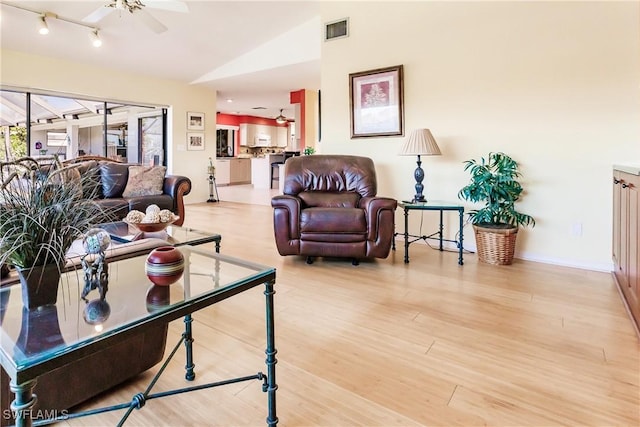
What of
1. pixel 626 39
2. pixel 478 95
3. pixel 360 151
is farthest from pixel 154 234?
pixel 626 39

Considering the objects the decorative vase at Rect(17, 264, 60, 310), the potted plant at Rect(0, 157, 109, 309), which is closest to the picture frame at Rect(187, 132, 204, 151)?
the potted plant at Rect(0, 157, 109, 309)

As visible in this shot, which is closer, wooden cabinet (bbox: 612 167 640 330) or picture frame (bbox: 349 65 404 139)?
wooden cabinet (bbox: 612 167 640 330)

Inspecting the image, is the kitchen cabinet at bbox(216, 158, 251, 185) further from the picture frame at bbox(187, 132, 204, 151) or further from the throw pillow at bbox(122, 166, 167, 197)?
the throw pillow at bbox(122, 166, 167, 197)

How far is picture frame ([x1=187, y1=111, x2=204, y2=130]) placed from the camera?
750 centimetres

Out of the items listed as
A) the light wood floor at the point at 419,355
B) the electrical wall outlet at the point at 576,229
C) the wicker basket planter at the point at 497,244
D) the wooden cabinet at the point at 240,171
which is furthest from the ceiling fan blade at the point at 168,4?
the wooden cabinet at the point at 240,171

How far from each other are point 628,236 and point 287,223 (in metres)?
2.45

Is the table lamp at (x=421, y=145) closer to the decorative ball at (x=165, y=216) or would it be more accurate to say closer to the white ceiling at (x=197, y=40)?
the decorative ball at (x=165, y=216)

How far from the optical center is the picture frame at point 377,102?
13.8ft

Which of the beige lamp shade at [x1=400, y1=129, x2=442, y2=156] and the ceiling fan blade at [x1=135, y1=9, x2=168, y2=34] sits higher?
the ceiling fan blade at [x1=135, y1=9, x2=168, y2=34]

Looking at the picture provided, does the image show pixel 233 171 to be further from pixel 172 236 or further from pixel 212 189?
pixel 172 236

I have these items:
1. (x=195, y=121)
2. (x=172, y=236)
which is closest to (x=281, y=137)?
(x=195, y=121)

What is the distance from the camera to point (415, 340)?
1.96m

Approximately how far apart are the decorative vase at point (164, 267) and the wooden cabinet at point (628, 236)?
224 cm

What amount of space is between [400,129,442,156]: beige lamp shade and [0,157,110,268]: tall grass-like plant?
10.1 feet
